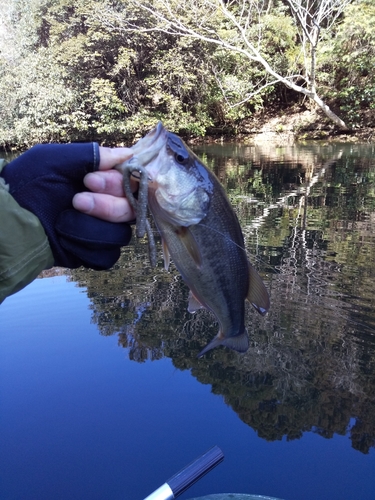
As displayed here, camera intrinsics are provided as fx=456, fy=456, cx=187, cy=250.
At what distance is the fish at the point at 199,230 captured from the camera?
2.05 meters

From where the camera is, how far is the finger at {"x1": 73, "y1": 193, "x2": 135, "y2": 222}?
2080 millimetres

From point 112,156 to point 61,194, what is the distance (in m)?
0.29

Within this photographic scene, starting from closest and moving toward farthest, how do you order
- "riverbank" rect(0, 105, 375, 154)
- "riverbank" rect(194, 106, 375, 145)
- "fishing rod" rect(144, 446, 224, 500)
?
"fishing rod" rect(144, 446, 224, 500), "riverbank" rect(194, 106, 375, 145), "riverbank" rect(0, 105, 375, 154)

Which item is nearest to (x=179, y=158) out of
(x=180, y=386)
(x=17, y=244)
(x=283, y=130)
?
(x=17, y=244)

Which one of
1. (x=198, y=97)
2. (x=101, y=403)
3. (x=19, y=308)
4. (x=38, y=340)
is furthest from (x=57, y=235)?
(x=198, y=97)

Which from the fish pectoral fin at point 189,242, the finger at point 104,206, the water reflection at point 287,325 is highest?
the finger at point 104,206

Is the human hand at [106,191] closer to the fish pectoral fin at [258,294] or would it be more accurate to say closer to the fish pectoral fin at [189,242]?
the fish pectoral fin at [189,242]

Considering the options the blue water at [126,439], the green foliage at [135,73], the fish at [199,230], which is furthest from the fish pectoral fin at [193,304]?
the green foliage at [135,73]

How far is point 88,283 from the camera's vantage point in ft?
24.0

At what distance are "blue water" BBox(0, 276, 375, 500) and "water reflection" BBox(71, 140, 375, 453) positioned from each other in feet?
0.66

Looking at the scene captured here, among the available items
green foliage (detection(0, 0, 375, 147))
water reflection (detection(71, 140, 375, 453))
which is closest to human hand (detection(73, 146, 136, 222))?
water reflection (detection(71, 140, 375, 453))

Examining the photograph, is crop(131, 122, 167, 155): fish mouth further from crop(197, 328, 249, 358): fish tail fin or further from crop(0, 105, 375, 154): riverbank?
crop(0, 105, 375, 154): riverbank

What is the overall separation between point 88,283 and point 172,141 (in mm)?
5565

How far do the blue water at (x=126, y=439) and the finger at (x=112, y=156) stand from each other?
277 centimetres
